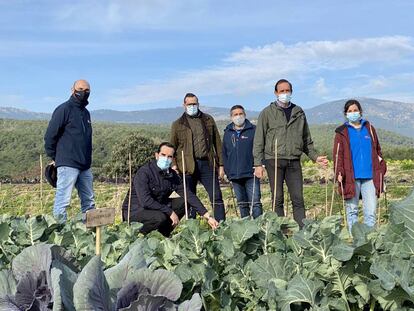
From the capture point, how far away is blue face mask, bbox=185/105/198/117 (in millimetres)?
6422

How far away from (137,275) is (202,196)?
12825 mm

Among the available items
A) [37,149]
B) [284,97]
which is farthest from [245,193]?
[37,149]

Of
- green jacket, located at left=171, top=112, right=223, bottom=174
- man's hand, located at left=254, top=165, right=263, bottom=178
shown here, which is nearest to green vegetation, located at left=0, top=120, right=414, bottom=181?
green jacket, located at left=171, top=112, right=223, bottom=174

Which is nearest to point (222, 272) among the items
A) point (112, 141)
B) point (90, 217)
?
point (90, 217)

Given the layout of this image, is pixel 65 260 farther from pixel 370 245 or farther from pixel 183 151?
pixel 183 151

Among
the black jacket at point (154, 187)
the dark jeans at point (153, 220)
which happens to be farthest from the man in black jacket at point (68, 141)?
the dark jeans at point (153, 220)

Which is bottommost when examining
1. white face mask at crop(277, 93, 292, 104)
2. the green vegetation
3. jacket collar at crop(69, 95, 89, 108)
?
the green vegetation

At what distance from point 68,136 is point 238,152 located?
75.0 inches

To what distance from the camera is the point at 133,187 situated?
6.35 meters

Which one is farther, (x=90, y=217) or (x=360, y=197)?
(x=360, y=197)

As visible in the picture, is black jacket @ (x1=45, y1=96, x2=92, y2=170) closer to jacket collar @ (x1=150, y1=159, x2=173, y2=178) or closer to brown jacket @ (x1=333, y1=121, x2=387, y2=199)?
jacket collar @ (x1=150, y1=159, x2=173, y2=178)

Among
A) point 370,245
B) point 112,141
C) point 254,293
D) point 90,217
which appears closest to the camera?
point 370,245

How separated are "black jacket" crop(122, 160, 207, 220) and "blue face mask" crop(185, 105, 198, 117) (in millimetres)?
747

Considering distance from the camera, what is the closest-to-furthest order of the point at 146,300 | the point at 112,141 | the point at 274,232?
the point at 146,300
the point at 274,232
the point at 112,141
